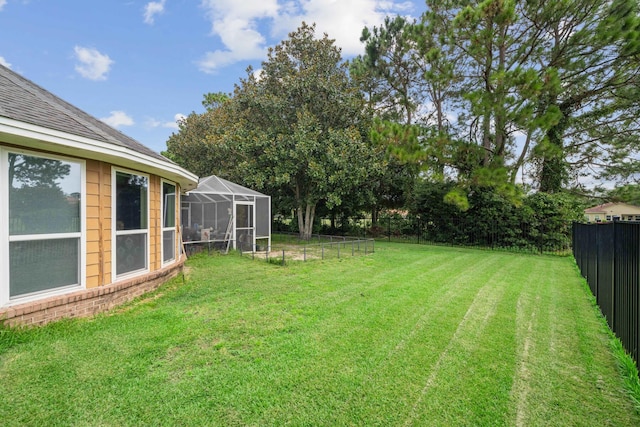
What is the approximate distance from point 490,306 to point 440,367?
248 cm

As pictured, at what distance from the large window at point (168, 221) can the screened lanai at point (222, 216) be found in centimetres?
353

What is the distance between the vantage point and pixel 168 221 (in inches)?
236

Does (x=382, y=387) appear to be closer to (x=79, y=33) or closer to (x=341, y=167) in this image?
(x=341, y=167)

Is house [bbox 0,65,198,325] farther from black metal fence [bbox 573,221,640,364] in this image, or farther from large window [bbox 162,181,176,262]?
black metal fence [bbox 573,221,640,364]

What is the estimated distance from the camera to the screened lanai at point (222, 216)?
10211 millimetres

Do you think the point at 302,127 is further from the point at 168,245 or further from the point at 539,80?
the point at 539,80

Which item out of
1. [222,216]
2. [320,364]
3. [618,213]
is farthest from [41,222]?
[618,213]

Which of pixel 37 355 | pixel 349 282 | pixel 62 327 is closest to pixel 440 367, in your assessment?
pixel 349 282

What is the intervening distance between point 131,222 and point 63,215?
1075 mm

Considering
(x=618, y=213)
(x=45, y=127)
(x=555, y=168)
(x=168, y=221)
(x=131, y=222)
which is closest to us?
(x=45, y=127)

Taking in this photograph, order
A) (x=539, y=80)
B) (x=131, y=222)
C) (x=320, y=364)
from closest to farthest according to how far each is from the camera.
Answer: (x=320, y=364), (x=131, y=222), (x=539, y=80)

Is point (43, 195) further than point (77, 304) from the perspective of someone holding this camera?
No

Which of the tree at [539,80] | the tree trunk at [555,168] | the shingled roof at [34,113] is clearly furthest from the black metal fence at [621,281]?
the tree trunk at [555,168]

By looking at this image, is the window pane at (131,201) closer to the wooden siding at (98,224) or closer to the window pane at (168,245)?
the wooden siding at (98,224)
